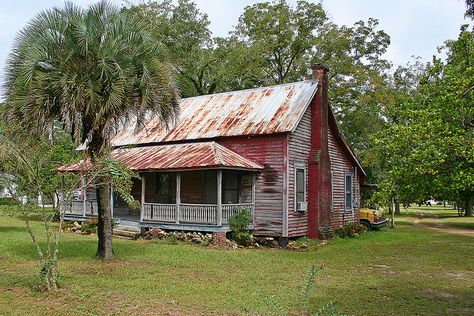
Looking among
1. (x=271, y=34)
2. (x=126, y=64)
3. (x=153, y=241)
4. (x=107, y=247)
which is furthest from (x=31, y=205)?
(x=271, y=34)

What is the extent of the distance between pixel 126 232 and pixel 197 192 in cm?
393

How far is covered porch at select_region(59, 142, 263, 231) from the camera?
805 inches

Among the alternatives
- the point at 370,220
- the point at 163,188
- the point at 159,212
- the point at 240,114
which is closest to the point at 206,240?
the point at 159,212

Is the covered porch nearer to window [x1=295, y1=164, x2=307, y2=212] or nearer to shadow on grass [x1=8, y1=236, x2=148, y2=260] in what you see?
window [x1=295, y1=164, x2=307, y2=212]

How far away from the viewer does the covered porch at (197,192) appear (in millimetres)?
20453

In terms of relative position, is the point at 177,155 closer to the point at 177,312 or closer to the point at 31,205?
the point at 31,205

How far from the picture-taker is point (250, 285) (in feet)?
38.9

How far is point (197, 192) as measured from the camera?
2353 centimetres

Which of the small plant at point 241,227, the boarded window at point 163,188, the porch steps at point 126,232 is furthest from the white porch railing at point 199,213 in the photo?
the boarded window at point 163,188

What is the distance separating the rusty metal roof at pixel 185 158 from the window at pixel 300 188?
2.04 metres

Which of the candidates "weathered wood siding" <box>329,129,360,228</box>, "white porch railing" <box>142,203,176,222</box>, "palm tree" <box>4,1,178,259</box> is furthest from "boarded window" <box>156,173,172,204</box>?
"palm tree" <box>4,1,178,259</box>

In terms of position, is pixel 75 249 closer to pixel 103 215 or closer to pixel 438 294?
pixel 103 215

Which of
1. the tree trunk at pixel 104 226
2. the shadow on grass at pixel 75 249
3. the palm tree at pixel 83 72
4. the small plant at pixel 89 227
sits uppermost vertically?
the palm tree at pixel 83 72

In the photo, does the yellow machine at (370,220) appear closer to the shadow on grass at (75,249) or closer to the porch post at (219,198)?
the porch post at (219,198)
